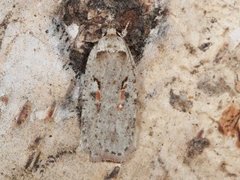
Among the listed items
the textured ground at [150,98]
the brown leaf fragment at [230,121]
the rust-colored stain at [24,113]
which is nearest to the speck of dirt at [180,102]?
the textured ground at [150,98]

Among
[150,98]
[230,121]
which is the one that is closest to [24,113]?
[150,98]

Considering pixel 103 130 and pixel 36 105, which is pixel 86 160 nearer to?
pixel 103 130

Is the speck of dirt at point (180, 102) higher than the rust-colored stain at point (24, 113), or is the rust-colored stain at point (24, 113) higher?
the speck of dirt at point (180, 102)

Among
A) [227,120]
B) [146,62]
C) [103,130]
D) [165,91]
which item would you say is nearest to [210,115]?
[227,120]

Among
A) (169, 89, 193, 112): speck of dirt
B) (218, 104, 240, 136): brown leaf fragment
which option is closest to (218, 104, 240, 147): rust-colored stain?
(218, 104, 240, 136): brown leaf fragment

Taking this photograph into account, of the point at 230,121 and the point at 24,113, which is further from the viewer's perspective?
the point at 24,113

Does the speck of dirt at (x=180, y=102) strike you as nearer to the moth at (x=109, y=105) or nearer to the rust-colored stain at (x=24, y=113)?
the moth at (x=109, y=105)

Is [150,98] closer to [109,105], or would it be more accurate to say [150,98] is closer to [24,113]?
[109,105]
